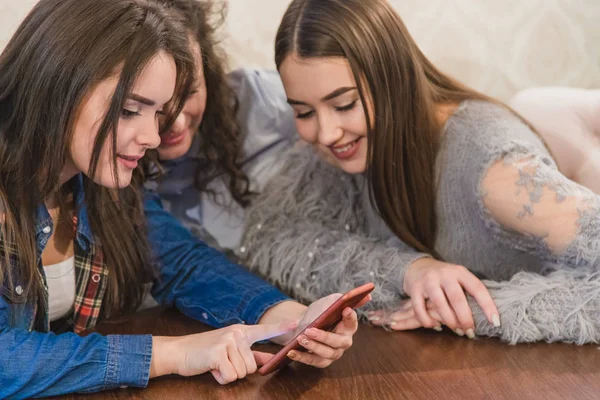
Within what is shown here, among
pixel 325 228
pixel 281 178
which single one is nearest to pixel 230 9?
pixel 281 178

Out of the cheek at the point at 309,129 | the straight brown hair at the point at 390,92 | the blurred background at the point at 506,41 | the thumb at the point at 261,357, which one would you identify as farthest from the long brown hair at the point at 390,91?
the blurred background at the point at 506,41

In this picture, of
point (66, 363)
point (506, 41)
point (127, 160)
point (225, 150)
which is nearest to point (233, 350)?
point (66, 363)

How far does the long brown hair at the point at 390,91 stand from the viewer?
1333mm

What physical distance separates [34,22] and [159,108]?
217 mm

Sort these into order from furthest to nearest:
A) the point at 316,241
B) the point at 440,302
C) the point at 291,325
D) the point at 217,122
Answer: the point at 217,122 → the point at 316,241 → the point at 440,302 → the point at 291,325

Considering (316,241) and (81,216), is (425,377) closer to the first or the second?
(316,241)

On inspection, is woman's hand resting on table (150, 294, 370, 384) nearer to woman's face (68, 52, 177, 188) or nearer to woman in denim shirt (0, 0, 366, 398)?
woman in denim shirt (0, 0, 366, 398)

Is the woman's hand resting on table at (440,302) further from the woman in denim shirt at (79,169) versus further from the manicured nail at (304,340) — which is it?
the manicured nail at (304,340)

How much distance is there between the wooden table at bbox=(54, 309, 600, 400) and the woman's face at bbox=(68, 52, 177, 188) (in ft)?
1.09

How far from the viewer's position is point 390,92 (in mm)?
1369

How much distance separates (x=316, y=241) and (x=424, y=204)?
8.9 inches

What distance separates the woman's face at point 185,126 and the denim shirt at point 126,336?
99mm

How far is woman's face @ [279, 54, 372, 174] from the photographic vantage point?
4.37ft

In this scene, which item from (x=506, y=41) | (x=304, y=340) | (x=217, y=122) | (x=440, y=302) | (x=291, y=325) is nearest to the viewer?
(x=304, y=340)
